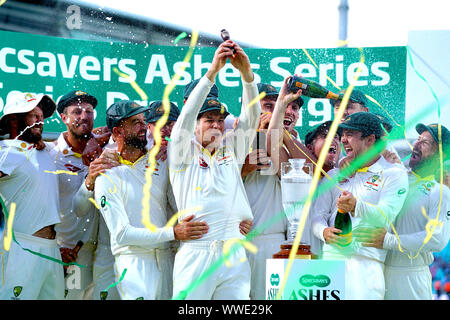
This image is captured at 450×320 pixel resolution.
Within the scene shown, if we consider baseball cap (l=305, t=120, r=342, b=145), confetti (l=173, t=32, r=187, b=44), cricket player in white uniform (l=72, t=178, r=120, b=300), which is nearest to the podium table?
cricket player in white uniform (l=72, t=178, r=120, b=300)

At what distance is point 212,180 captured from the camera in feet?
11.4

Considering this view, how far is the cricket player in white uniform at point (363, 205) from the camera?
3.62 metres

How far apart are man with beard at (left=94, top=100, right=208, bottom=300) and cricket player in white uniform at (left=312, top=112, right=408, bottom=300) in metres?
0.74

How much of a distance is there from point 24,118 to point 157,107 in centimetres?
74

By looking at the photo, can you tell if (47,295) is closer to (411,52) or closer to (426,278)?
(426,278)

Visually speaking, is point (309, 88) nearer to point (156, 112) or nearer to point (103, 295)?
point (156, 112)

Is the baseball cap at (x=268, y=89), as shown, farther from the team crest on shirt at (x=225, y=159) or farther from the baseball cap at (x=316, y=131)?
the team crest on shirt at (x=225, y=159)

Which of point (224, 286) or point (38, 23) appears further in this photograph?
point (38, 23)

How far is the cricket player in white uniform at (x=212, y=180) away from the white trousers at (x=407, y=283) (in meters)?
0.85

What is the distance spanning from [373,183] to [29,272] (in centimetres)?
193

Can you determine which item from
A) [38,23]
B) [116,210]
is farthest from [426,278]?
[38,23]

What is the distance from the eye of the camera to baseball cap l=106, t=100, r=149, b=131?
147 inches

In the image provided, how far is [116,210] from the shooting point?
140 inches
